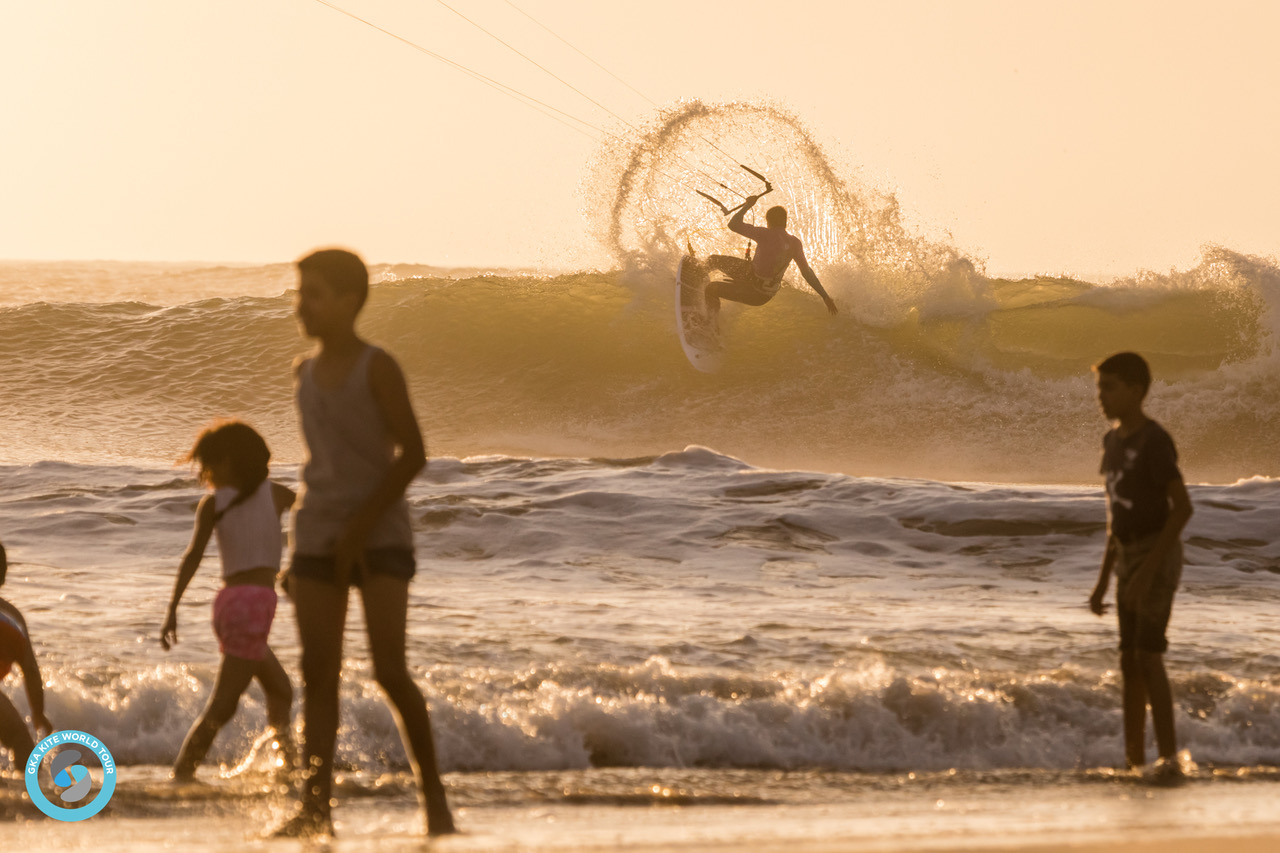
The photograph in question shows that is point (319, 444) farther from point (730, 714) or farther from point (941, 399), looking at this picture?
point (941, 399)

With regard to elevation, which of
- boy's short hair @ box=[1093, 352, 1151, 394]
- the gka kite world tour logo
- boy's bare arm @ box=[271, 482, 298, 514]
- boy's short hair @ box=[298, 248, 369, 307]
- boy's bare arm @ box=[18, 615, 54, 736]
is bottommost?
the gka kite world tour logo

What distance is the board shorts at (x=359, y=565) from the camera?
3.00 metres

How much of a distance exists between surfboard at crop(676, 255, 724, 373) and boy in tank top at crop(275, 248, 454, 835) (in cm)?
1428

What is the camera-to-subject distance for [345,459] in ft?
9.82

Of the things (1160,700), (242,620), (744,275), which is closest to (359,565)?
(242,620)

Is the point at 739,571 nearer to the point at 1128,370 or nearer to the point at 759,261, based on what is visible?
the point at 1128,370

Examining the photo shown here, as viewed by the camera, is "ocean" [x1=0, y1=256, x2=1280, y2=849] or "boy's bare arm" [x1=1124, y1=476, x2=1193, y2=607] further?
"ocean" [x1=0, y1=256, x2=1280, y2=849]

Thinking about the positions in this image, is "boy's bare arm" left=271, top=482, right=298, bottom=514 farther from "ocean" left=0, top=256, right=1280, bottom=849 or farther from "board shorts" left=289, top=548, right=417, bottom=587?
"board shorts" left=289, top=548, right=417, bottom=587

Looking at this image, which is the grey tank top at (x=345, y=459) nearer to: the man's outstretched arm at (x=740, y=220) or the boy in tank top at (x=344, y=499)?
the boy in tank top at (x=344, y=499)

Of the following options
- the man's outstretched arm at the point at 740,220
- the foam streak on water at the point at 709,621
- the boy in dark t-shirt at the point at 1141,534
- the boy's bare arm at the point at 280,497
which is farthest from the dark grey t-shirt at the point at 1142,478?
the man's outstretched arm at the point at 740,220

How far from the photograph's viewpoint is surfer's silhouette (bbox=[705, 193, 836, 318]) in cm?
1533

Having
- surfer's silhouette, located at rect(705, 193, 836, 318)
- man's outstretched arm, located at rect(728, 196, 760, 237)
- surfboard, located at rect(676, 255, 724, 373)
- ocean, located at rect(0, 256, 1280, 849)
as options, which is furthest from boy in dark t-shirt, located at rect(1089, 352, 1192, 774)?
surfboard, located at rect(676, 255, 724, 373)

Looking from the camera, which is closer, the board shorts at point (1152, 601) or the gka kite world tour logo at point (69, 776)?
the gka kite world tour logo at point (69, 776)

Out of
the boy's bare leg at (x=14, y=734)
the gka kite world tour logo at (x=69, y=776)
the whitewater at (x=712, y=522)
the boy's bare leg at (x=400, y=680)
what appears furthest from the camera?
the whitewater at (x=712, y=522)
